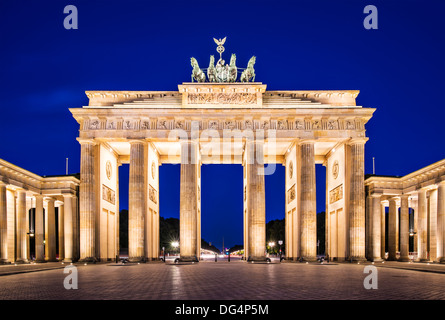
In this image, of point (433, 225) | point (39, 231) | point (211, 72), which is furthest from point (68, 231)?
point (433, 225)

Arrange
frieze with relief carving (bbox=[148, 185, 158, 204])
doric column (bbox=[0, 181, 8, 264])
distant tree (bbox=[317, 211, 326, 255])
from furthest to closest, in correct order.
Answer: distant tree (bbox=[317, 211, 326, 255])
frieze with relief carving (bbox=[148, 185, 158, 204])
doric column (bbox=[0, 181, 8, 264])

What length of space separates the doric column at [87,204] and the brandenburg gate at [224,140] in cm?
10

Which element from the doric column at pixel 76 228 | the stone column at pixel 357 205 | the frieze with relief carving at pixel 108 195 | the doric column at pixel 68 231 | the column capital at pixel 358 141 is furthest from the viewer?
the frieze with relief carving at pixel 108 195

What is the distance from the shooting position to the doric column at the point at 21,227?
46.8 m

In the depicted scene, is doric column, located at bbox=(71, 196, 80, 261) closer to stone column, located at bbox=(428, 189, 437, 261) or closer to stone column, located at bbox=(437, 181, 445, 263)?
stone column, located at bbox=(437, 181, 445, 263)

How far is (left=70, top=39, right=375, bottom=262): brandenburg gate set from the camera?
4397 centimetres

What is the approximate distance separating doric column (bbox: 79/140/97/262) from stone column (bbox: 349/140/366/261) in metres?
25.2

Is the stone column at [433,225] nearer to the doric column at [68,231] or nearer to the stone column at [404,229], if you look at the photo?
the stone column at [404,229]

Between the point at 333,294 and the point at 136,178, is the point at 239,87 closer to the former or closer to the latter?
the point at 136,178

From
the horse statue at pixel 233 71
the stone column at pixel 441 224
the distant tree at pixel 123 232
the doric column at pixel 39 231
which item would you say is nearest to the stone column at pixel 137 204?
Result: the horse statue at pixel 233 71

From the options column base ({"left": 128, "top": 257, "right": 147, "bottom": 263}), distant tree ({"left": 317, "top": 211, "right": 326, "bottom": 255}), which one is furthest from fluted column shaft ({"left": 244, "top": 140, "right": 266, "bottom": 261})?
distant tree ({"left": 317, "top": 211, "right": 326, "bottom": 255})

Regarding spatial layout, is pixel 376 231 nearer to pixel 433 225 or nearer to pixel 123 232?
pixel 433 225

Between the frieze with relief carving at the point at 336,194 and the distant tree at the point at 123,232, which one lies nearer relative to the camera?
the frieze with relief carving at the point at 336,194
